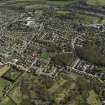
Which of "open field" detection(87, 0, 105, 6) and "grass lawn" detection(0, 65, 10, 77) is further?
"open field" detection(87, 0, 105, 6)

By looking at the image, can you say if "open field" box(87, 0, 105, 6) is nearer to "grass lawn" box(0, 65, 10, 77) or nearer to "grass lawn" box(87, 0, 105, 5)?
"grass lawn" box(87, 0, 105, 5)

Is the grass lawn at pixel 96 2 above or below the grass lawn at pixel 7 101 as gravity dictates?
above

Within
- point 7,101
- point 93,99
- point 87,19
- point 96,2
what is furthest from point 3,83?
point 96,2

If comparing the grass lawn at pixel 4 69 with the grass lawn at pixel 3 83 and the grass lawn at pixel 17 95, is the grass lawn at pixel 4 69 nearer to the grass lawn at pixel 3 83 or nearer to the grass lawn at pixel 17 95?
the grass lawn at pixel 3 83

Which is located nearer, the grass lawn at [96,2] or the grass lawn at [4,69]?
the grass lawn at [4,69]

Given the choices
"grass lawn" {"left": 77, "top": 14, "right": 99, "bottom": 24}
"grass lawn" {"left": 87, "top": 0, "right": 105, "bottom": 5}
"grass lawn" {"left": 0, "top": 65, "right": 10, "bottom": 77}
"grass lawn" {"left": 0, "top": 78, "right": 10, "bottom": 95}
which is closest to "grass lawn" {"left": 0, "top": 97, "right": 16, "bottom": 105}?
"grass lawn" {"left": 0, "top": 78, "right": 10, "bottom": 95}

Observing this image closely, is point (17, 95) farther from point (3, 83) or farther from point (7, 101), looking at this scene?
point (3, 83)

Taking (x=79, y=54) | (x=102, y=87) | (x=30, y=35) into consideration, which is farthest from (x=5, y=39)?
(x=102, y=87)

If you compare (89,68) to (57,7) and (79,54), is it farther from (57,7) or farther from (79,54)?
(57,7)

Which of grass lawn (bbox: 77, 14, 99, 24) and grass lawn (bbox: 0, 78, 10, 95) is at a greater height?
grass lawn (bbox: 77, 14, 99, 24)

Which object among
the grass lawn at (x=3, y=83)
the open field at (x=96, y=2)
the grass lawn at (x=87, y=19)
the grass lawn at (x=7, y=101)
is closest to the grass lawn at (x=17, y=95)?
the grass lawn at (x=7, y=101)

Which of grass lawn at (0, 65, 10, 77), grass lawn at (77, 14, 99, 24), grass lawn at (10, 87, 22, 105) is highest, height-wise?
grass lawn at (77, 14, 99, 24)
